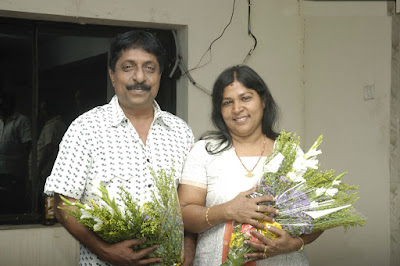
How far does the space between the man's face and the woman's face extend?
312 millimetres

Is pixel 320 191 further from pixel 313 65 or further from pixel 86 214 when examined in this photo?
pixel 313 65

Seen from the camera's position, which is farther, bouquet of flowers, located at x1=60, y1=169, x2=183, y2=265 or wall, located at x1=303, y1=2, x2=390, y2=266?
wall, located at x1=303, y1=2, x2=390, y2=266

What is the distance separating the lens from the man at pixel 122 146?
2283mm

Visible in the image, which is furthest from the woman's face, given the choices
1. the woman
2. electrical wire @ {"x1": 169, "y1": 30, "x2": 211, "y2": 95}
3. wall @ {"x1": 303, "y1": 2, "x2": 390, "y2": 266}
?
electrical wire @ {"x1": 169, "y1": 30, "x2": 211, "y2": 95}

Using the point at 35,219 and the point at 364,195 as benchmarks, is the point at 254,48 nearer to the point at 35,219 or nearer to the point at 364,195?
the point at 364,195

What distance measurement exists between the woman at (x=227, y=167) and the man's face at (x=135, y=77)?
11.3 inches

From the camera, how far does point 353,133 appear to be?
4.36 meters

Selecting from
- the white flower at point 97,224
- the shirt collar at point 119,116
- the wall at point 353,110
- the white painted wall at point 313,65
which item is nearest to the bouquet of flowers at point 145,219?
the white flower at point 97,224

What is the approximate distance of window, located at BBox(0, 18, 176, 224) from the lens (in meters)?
4.38

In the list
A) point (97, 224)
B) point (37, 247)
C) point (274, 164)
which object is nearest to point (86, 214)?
point (97, 224)

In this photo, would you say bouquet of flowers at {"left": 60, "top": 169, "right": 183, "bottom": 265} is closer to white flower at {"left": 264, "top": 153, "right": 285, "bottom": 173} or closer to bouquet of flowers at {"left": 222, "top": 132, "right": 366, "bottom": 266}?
bouquet of flowers at {"left": 222, "top": 132, "right": 366, "bottom": 266}

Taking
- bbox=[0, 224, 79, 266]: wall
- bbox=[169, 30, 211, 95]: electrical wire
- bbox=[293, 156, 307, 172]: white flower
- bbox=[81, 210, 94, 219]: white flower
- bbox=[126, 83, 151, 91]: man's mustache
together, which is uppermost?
bbox=[169, 30, 211, 95]: electrical wire

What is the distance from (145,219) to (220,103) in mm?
649

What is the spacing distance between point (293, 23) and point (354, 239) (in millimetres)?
1786
